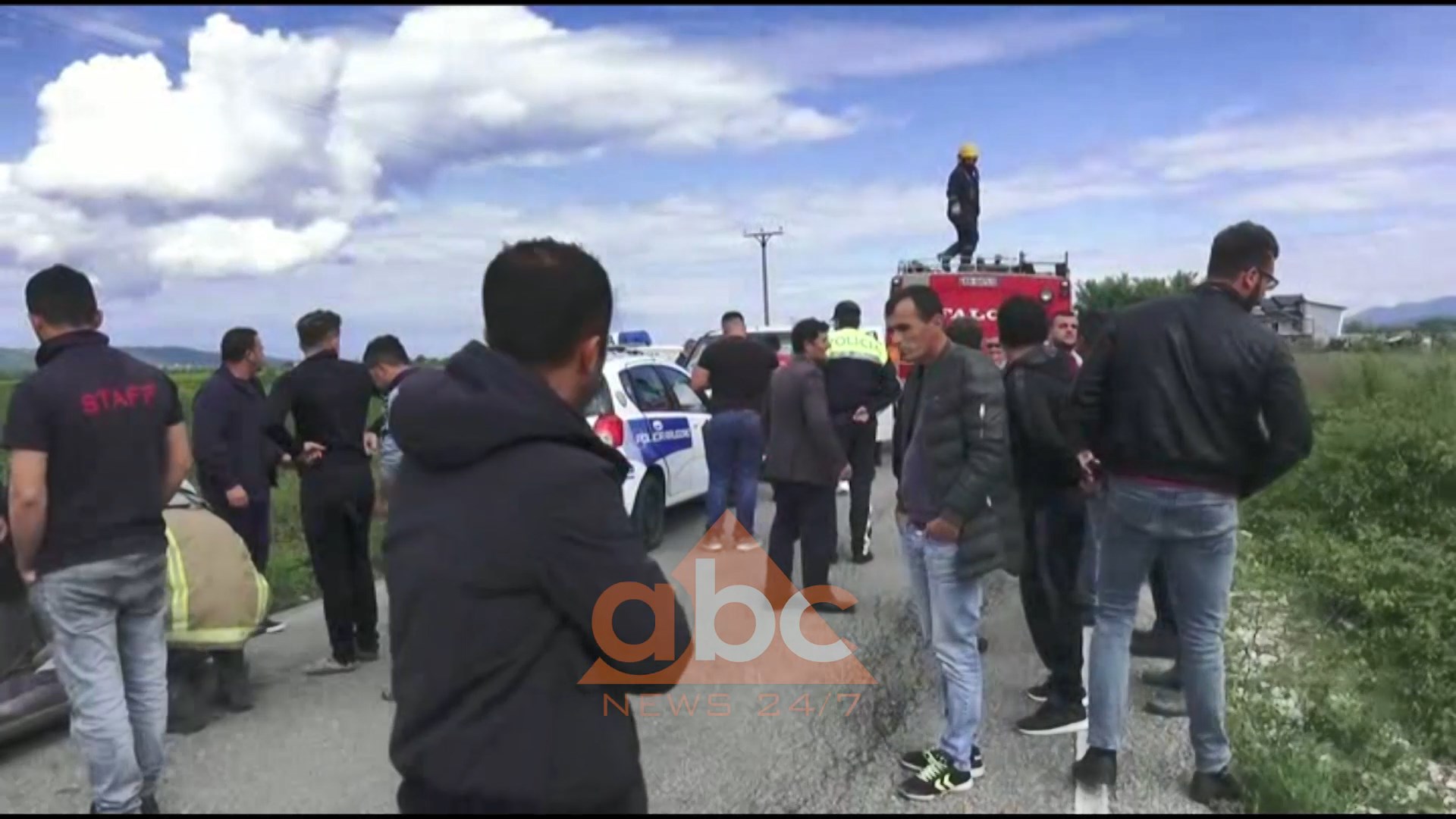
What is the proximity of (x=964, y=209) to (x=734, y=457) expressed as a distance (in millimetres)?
7988

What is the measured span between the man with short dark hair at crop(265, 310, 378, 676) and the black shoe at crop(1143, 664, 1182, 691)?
3943mm

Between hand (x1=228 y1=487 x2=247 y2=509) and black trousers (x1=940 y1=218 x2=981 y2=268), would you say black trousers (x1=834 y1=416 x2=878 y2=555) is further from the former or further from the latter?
black trousers (x1=940 y1=218 x2=981 y2=268)

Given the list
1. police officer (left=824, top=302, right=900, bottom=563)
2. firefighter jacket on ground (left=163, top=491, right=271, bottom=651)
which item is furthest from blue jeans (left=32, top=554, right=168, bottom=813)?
police officer (left=824, top=302, right=900, bottom=563)

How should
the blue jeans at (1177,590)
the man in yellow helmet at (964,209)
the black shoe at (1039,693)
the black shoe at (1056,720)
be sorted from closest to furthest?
1. the blue jeans at (1177,590)
2. the black shoe at (1056,720)
3. the black shoe at (1039,693)
4. the man in yellow helmet at (964,209)

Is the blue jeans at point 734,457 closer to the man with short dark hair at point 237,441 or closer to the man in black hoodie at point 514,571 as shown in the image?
the man with short dark hair at point 237,441

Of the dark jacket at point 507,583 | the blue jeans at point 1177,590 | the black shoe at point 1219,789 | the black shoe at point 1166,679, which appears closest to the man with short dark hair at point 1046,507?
the black shoe at point 1166,679

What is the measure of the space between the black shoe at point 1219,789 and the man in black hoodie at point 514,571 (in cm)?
284

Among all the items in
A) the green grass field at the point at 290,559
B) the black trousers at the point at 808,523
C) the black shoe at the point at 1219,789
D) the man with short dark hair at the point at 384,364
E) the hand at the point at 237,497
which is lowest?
the green grass field at the point at 290,559

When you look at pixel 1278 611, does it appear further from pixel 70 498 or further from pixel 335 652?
pixel 70 498

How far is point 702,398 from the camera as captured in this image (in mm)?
10242

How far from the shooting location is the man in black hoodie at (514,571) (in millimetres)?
1933

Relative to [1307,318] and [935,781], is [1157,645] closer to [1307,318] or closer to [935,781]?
[935,781]

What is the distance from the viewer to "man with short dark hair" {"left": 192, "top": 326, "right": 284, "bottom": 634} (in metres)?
6.18

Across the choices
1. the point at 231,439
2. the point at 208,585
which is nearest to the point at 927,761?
the point at 208,585
